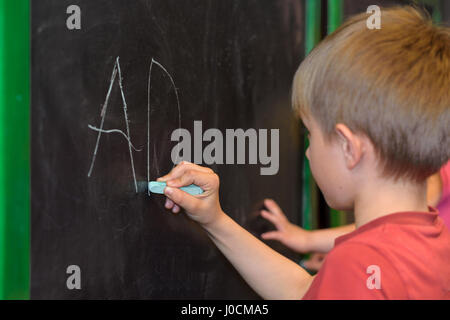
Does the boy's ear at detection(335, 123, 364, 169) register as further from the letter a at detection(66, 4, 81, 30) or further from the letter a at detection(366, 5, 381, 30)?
the letter a at detection(66, 4, 81, 30)

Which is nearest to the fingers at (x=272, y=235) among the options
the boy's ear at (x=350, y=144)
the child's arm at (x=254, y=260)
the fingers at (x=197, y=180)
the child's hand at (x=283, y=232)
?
the child's hand at (x=283, y=232)

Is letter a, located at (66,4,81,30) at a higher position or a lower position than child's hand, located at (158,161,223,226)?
higher

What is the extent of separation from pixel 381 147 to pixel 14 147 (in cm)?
43

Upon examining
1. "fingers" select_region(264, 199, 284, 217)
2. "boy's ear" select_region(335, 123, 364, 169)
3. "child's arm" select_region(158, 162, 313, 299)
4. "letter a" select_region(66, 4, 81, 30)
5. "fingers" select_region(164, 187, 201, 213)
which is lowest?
"child's arm" select_region(158, 162, 313, 299)

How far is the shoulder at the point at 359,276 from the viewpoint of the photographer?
0.63m

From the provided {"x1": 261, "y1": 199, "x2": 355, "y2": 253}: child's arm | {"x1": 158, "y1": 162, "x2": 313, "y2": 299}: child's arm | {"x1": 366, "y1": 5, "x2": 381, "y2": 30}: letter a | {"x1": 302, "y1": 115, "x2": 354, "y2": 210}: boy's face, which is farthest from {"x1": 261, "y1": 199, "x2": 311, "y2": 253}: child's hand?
{"x1": 366, "y1": 5, "x2": 381, "y2": 30}: letter a

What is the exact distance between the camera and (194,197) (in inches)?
31.6

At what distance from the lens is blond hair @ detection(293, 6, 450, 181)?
0.69 metres

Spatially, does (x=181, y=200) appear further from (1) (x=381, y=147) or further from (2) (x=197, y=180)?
(1) (x=381, y=147)

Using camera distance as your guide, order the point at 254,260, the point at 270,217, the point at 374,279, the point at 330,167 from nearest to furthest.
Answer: the point at 374,279, the point at 330,167, the point at 254,260, the point at 270,217

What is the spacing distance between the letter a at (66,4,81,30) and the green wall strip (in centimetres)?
5

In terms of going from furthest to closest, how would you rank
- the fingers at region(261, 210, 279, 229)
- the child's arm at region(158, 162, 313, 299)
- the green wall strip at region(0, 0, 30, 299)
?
1. the fingers at region(261, 210, 279, 229)
2. the child's arm at region(158, 162, 313, 299)
3. the green wall strip at region(0, 0, 30, 299)

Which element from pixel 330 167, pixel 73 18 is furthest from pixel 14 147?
pixel 330 167

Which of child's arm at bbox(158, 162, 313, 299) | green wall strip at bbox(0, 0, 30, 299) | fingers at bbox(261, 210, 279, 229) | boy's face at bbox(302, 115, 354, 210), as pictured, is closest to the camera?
green wall strip at bbox(0, 0, 30, 299)
